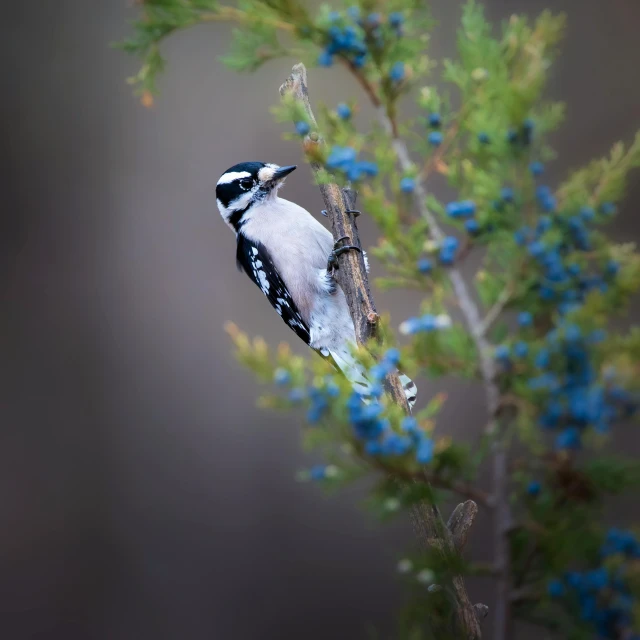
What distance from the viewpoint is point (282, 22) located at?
2.85ft

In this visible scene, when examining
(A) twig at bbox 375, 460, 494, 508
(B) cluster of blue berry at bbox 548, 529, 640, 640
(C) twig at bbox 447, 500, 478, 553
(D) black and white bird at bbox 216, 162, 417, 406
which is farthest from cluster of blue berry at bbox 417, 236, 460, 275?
(D) black and white bird at bbox 216, 162, 417, 406

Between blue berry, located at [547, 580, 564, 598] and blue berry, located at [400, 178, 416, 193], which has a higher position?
blue berry, located at [400, 178, 416, 193]

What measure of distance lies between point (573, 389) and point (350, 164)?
33 cm

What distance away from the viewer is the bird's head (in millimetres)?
1850

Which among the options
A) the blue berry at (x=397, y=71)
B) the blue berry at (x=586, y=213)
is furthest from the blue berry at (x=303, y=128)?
the blue berry at (x=586, y=213)

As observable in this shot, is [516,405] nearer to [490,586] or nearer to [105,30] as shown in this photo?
[490,586]

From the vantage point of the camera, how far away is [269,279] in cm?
192

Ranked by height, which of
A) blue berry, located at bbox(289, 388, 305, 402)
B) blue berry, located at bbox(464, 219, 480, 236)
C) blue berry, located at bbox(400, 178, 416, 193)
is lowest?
blue berry, located at bbox(289, 388, 305, 402)

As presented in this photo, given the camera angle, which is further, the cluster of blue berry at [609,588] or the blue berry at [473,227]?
the blue berry at [473,227]

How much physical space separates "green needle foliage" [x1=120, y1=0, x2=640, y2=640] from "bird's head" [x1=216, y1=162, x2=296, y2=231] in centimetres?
95

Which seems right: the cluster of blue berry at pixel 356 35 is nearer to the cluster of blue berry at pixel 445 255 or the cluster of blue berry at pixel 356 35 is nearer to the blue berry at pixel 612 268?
the cluster of blue berry at pixel 445 255

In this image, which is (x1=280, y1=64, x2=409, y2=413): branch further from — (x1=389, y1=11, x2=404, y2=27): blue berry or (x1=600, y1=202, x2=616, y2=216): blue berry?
(x1=600, y1=202, x2=616, y2=216): blue berry

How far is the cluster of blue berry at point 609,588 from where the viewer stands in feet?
Result: 2.19

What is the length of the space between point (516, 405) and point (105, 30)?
7.37ft
